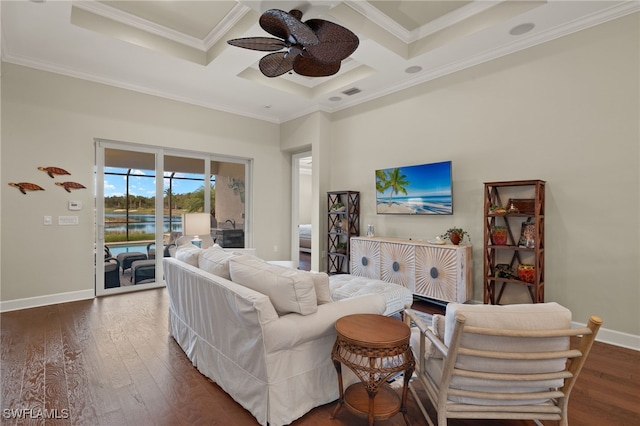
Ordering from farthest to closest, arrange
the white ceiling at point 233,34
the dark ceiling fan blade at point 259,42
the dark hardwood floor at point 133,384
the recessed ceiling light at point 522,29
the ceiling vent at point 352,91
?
the ceiling vent at point 352,91
the recessed ceiling light at point 522,29
the white ceiling at point 233,34
the dark ceiling fan blade at point 259,42
the dark hardwood floor at point 133,384

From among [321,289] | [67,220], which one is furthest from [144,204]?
[321,289]

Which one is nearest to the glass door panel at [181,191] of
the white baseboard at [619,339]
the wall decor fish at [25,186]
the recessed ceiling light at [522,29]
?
the wall decor fish at [25,186]

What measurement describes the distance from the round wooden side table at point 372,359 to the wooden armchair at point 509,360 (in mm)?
204

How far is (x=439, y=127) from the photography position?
455 cm

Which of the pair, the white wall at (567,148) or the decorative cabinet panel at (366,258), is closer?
the white wall at (567,148)

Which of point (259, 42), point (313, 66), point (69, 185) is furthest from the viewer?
point (69, 185)

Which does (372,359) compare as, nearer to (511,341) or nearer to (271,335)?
(271,335)

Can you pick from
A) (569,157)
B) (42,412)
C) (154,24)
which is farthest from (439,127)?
(42,412)

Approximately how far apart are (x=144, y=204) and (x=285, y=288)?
4277 millimetres

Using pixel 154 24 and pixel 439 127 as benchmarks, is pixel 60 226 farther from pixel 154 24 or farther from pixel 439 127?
pixel 439 127

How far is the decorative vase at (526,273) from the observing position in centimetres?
344

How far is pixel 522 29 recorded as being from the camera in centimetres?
348

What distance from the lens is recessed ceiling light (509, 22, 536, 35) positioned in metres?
3.40

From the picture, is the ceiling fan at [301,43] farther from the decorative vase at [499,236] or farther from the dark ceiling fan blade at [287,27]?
the decorative vase at [499,236]
